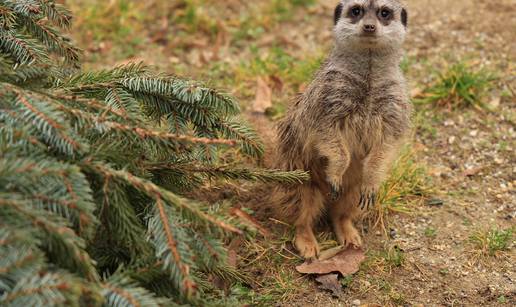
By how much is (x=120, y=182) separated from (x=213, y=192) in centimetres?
169

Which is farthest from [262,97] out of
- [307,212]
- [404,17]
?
[404,17]

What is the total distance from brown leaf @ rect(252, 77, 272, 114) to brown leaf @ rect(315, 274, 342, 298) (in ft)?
5.48

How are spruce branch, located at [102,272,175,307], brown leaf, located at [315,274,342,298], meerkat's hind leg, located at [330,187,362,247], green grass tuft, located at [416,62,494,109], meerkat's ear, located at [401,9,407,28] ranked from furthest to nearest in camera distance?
1. green grass tuft, located at [416,62,494,109]
2. meerkat's hind leg, located at [330,187,362,247]
3. meerkat's ear, located at [401,9,407,28]
4. brown leaf, located at [315,274,342,298]
5. spruce branch, located at [102,272,175,307]

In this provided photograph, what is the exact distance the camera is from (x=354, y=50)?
3.37 m

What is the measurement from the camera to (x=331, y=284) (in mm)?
3219

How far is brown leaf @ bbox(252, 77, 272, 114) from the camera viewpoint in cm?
462

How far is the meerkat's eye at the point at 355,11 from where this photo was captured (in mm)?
3379

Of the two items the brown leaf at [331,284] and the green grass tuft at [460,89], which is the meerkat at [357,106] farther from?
the green grass tuft at [460,89]

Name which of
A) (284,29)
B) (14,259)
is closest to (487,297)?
(14,259)

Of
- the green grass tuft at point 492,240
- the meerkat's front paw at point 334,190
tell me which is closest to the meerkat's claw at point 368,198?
the meerkat's front paw at point 334,190

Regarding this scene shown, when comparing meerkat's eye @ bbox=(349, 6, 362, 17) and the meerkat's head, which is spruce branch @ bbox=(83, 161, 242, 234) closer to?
the meerkat's head

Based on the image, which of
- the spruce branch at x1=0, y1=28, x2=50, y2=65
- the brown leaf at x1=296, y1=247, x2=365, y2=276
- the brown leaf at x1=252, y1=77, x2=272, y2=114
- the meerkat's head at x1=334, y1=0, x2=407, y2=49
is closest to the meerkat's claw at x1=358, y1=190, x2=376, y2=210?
the brown leaf at x1=296, y1=247, x2=365, y2=276

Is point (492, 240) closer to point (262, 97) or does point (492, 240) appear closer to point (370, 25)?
point (370, 25)

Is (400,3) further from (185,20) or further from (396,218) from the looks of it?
(185,20)
